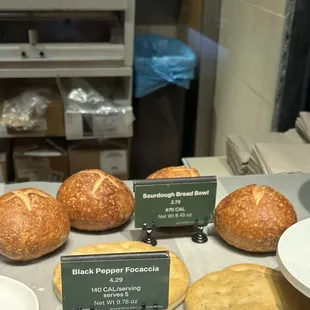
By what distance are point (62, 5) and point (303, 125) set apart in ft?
2.95

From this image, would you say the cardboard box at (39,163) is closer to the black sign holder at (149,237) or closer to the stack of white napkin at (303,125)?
the stack of white napkin at (303,125)

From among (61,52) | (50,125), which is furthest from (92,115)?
(61,52)

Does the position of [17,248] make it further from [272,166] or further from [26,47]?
[26,47]

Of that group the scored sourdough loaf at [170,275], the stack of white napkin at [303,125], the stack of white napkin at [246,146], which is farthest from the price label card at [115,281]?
the stack of white napkin at [303,125]

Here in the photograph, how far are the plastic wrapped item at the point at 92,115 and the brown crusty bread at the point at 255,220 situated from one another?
1108mm

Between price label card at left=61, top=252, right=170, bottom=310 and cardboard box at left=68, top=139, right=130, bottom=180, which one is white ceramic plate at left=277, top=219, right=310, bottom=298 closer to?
price label card at left=61, top=252, right=170, bottom=310

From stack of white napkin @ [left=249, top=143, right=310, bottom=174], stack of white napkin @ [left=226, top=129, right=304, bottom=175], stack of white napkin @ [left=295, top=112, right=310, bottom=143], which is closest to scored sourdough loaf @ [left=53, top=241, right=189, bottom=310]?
stack of white napkin @ [left=249, top=143, right=310, bottom=174]

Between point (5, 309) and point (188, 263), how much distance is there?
313mm

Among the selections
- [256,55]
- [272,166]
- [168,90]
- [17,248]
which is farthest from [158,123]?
[17,248]

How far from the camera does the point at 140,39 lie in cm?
228

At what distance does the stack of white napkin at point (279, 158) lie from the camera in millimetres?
1287

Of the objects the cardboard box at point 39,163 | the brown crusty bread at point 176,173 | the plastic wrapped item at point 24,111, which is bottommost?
the cardboard box at point 39,163

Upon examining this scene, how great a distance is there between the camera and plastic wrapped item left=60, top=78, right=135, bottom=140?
6.39 ft

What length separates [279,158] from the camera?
1.33m
